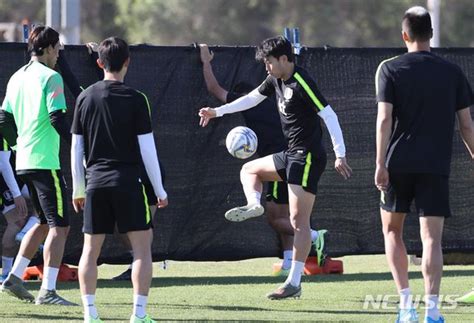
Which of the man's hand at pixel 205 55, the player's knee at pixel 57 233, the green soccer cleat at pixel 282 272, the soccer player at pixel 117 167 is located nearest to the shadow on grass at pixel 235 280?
the green soccer cleat at pixel 282 272

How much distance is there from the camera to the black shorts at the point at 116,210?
8531mm

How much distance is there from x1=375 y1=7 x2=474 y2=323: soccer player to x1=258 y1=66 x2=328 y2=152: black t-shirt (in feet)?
5.10

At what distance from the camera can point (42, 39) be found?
33.3ft

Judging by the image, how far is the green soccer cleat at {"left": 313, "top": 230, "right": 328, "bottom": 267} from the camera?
1259cm

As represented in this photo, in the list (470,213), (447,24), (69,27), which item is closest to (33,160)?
(470,213)

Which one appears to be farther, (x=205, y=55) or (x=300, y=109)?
(x=205, y=55)

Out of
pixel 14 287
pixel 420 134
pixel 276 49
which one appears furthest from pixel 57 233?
pixel 420 134

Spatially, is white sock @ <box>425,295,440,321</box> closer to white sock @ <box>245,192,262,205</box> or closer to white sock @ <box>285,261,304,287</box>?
white sock @ <box>285,261,304,287</box>

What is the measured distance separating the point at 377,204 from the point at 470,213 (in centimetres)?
103

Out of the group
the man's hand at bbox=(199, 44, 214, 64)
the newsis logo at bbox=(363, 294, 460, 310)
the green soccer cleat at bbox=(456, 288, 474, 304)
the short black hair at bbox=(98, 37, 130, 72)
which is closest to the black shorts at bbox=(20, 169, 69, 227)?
the short black hair at bbox=(98, 37, 130, 72)

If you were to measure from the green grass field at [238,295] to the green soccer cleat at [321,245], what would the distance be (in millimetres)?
212

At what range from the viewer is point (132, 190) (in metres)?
8.54

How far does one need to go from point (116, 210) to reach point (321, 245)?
14.3 ft

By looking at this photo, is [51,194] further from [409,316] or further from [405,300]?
[409,316]
